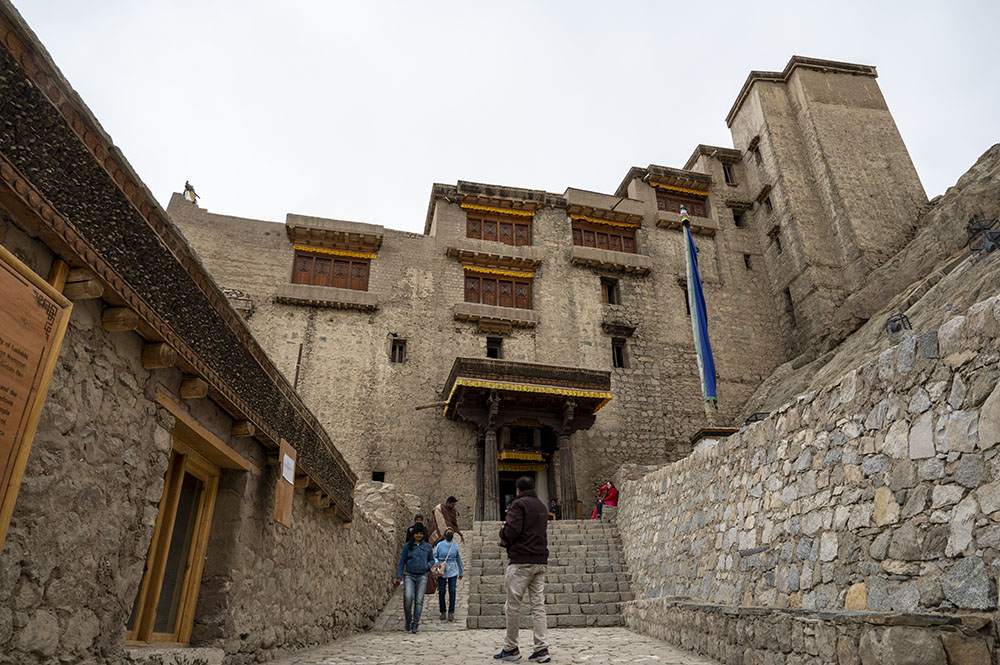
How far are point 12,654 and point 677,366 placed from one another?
63.3ft

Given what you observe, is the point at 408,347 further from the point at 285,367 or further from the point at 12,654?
the point at 12,654

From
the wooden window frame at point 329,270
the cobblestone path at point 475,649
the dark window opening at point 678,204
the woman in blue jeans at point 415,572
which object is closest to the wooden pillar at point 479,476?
the wooden window frame at point 329,270

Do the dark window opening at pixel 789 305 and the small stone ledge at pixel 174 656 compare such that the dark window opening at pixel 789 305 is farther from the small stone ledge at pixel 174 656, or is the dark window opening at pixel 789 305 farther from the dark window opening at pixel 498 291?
the small stone ledge at pixel 174 656

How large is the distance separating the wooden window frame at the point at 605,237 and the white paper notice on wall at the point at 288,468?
17.0 metres

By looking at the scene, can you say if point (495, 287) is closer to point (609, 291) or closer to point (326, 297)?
point (609, 291)

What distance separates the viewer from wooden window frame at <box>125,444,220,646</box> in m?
3.69

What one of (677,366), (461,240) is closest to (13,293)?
(461,240)

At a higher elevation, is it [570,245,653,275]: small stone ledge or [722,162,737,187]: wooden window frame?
[722,162,737,187]: wooden window frame

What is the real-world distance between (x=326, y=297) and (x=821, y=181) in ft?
59.6

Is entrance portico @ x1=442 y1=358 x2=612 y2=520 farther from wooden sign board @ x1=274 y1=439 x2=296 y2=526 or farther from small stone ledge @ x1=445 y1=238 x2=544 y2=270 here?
wooden sign board @ x1=274 y1=439 x2=296 y2=526

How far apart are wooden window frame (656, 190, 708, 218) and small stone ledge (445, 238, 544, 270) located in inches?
242

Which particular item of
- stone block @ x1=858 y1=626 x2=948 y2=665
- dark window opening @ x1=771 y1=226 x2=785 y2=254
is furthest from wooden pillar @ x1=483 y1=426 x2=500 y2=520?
dark window opening @ x1=771 y1=226 x2=785 y2=254

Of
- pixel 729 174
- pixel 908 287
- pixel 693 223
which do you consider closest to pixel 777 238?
pixel 693 223

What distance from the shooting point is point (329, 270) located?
1880 centimetres
